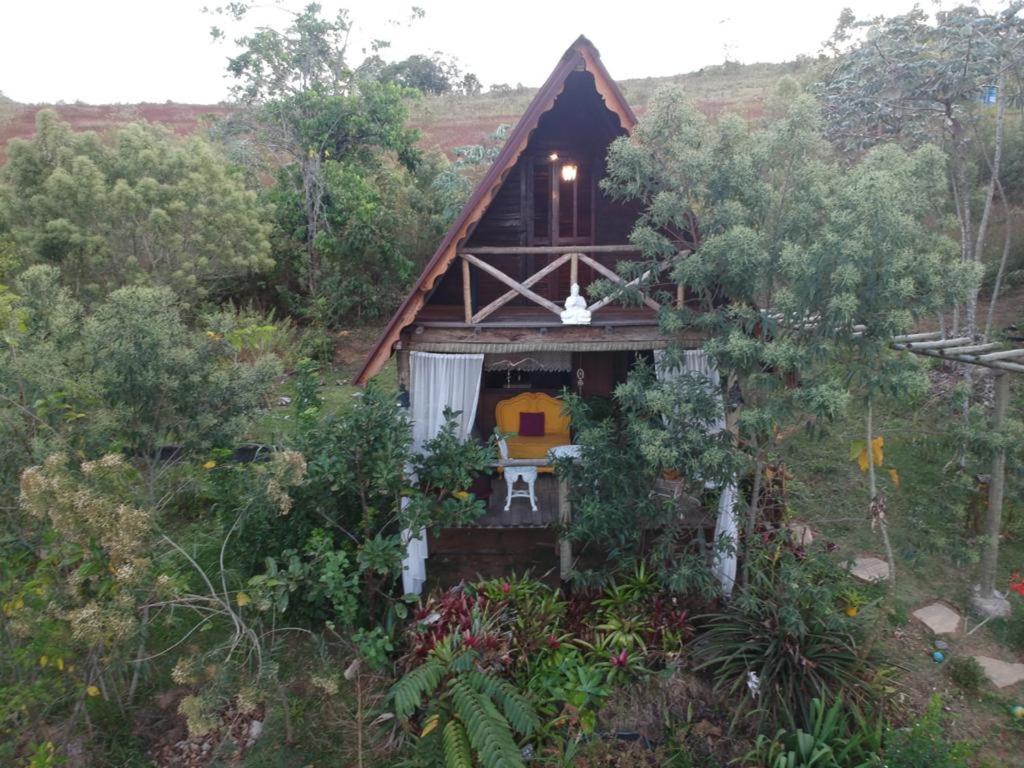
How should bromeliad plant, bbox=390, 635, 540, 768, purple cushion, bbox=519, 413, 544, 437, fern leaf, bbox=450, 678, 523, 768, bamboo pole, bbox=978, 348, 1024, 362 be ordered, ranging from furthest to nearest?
1. purple cushion, bbox=519, 413, 544, 437
2. bamboo pole, bbox=978, 348, 1024, 362
3. bromeliad plant, bbox=390, 635, 540, 768
4. fern leaf, bbox=450, 678, 523, 768

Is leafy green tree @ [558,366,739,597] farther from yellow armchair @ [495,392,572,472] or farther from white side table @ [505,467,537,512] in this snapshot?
yellow armchair @ [495,392,572,472]

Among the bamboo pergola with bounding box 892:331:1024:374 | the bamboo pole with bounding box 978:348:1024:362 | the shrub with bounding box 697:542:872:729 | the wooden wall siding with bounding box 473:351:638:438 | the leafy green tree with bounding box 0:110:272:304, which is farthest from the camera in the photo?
the leafy green tree with bounding box 0:110:272:304

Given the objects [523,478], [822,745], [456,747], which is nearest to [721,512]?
[822,745]

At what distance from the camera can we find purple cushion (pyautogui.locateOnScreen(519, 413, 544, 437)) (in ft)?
31.9

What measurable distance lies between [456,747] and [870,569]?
6090 mm

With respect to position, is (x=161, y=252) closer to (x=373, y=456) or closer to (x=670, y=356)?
(x=373, y=456)

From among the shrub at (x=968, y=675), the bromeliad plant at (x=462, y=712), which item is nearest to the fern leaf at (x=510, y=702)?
the bromeliad plant at (x=462, y=712)

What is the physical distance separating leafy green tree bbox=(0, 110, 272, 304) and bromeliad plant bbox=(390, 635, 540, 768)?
10.0 meters

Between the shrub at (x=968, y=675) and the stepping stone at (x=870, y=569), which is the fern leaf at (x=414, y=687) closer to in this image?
the shrub at (x=968, y=675)

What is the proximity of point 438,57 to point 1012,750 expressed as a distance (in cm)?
4703

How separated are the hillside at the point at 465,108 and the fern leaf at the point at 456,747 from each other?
32.4m

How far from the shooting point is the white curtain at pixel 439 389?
7305 mm

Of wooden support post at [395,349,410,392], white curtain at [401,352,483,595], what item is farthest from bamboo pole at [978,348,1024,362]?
wooden support post at [395,349,410,392]

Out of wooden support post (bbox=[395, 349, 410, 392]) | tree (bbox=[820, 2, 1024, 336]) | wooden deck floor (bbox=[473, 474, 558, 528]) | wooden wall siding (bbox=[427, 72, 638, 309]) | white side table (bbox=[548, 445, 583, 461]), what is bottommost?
wooden deck floor (bbox=[473, 474, 558, 528])
